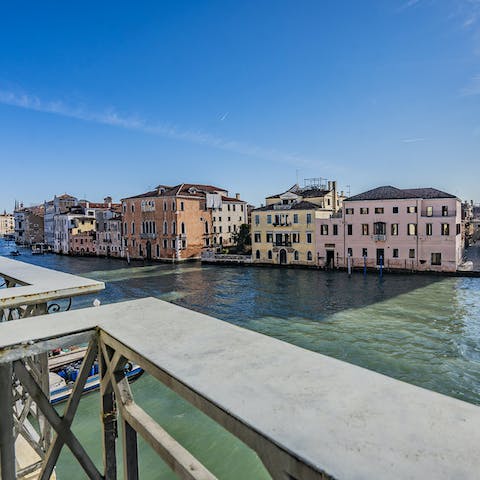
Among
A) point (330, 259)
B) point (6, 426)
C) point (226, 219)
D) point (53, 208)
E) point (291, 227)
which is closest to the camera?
point (6, 426)

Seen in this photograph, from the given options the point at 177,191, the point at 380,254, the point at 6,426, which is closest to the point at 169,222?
the point at 177,191

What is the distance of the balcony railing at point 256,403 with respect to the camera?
0.96m

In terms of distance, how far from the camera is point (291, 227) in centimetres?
3275

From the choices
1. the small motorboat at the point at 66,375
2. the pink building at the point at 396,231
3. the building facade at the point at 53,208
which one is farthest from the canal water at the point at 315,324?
the building facade at the point at 53,208

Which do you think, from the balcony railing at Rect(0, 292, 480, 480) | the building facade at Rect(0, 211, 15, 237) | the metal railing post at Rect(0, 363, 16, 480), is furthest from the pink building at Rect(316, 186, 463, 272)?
the building facade at Rect(0, 211, 15, 237)

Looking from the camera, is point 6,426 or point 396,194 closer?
point 6,426

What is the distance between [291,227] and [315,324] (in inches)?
716

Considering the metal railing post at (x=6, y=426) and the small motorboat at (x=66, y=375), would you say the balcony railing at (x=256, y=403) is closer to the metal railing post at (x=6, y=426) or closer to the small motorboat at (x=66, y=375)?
the metal railing post at (x=6, y=426)

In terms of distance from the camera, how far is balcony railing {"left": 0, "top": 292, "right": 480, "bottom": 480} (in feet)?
3.16

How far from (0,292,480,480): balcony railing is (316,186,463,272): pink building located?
27863mm

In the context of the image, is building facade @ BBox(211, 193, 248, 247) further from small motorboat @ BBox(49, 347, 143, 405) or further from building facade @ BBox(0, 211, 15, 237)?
building facade @ BBox(0, 211, 15, 237)

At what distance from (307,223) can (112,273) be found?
1574 centimetres

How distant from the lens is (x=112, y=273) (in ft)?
106

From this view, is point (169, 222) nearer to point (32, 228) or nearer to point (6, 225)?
point (32, 228)
